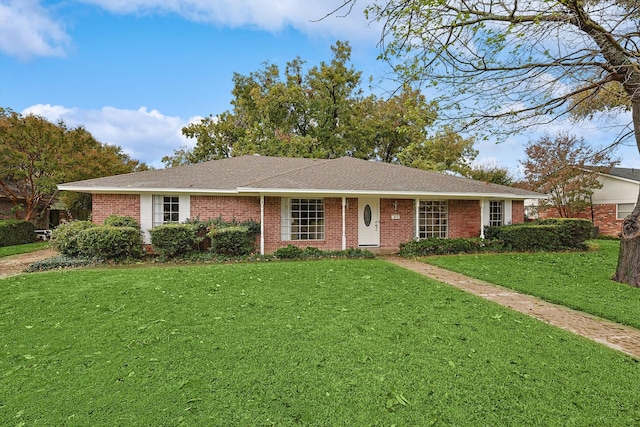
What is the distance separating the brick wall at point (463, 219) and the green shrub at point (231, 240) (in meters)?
8.62

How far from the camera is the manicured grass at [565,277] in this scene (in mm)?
5666

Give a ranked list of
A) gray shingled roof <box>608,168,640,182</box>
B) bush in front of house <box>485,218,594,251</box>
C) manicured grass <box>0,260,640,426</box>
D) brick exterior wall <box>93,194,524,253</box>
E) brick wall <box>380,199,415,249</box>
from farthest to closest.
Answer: gray shingled roof <box>608,168,640,182</box>
brick wall <box>380,199,415,249</box>
bush in front of house <box>485,218,594,251</box>
brick exterior wall <box>93,194,524,253</box>
manicured grass <box>0,260,640,426</box>

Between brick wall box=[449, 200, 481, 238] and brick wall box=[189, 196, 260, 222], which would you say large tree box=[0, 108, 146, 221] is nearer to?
brick wall box=[189, 196, 260, 222]

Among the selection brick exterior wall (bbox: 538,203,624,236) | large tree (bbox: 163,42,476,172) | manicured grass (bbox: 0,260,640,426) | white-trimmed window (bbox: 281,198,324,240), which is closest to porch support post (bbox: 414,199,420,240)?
white-trimmed window (bbox: 281,198,324,240)

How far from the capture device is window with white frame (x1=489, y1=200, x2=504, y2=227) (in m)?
14.7

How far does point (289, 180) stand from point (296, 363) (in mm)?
8992

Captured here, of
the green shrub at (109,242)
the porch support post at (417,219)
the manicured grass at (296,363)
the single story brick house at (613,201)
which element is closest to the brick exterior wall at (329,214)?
the porch support post at (417,219)

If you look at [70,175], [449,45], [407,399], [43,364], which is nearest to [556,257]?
[449,45]

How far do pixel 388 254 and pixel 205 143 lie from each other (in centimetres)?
1906

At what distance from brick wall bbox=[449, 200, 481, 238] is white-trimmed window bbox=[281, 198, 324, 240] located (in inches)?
228

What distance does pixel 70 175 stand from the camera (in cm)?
1767

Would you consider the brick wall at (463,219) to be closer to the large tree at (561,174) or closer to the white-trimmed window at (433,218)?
the white-trimmed window at (433,218)

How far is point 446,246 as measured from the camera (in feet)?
39.3

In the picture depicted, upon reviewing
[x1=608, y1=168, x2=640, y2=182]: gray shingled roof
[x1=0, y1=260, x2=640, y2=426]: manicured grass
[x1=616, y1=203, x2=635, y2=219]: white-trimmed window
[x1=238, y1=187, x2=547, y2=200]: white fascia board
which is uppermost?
[x1=608, y1=168, x2=640, y2=182]: gray shingled roof
